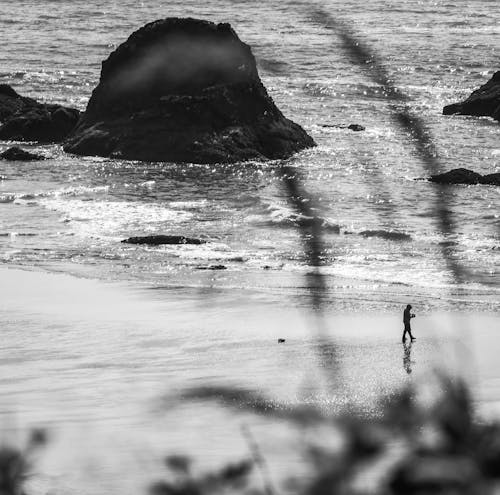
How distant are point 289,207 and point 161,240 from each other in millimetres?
6941

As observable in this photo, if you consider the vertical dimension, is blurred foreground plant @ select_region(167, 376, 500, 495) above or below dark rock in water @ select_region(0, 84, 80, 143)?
above

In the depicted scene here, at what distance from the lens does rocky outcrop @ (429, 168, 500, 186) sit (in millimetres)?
40094

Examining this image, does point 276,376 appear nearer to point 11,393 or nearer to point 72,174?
point 11,393

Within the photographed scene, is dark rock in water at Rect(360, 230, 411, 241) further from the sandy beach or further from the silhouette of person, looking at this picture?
the silhouette of person

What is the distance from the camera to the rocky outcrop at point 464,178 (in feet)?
132

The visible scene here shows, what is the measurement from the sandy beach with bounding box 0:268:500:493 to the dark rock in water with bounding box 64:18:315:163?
781 inches

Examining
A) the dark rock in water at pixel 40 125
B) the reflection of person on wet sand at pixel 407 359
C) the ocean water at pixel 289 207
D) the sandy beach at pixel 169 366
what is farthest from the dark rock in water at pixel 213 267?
the dark rock in water at pixel 40 125

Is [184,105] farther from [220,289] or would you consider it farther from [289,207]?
[220,289]

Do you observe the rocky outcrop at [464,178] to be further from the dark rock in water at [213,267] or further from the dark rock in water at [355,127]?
the dark rock in water at [213,267]

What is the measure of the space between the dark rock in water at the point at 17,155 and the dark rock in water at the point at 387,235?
1711cm

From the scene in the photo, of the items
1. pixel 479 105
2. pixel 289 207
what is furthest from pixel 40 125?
pixel 479 105

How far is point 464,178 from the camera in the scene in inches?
1582

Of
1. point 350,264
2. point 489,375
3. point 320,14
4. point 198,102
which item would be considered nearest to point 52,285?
point 350,264

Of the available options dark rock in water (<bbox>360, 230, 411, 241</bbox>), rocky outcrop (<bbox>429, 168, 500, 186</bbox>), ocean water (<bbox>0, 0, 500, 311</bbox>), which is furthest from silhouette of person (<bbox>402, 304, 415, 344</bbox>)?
rocky outcrop (<bbox>429, 168, 500, 186</bbox>)
